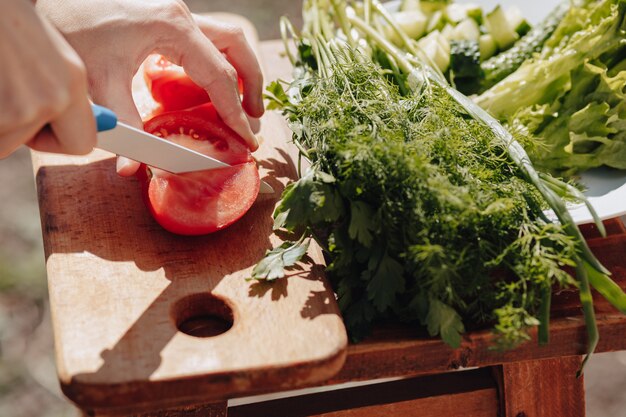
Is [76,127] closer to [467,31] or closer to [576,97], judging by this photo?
[576,97]

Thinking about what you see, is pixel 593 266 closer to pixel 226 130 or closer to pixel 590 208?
pixel 590 208

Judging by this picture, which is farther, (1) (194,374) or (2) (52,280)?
(2) (52,280)

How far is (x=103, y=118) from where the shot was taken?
1.13m

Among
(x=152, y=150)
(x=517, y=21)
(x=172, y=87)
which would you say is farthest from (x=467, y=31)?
(x=152, y=150)

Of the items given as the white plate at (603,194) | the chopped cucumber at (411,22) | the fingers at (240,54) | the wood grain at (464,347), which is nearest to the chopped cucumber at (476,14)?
the chopped cucumber at (411,22)

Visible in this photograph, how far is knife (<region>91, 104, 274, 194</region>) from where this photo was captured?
1.14 metres

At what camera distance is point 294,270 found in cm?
138

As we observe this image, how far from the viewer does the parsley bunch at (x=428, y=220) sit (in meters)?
1.17

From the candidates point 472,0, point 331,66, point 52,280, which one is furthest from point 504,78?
point 52,280

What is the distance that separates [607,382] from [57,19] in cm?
230

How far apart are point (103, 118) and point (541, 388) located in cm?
108

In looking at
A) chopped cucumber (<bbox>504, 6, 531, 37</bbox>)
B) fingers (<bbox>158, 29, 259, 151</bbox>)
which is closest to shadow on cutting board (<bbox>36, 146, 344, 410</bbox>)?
fingers (<bbox>158, 29, 259, 151</bbox>)

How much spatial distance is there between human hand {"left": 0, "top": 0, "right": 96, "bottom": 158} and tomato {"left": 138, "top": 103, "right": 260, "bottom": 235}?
40cm

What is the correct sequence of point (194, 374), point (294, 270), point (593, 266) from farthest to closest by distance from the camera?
point (294, 270), point (593, 266), point (194, 374)
